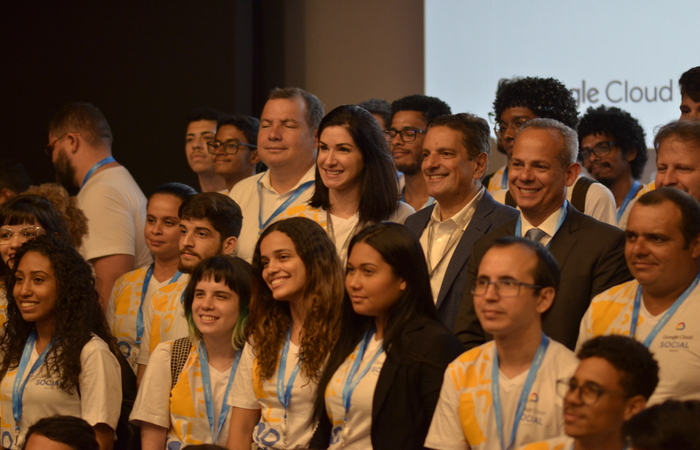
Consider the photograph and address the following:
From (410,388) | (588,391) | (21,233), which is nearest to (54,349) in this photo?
(21,233)

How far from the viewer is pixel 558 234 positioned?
9.60ft

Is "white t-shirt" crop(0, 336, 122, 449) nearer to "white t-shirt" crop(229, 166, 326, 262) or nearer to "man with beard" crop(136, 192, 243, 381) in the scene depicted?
"man with beard" crop(136, 192, 243, 381)

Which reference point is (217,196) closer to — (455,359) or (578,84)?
(455,359)

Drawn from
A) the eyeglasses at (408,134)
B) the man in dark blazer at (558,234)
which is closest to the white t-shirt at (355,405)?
the man in dark blazer at (558,234)

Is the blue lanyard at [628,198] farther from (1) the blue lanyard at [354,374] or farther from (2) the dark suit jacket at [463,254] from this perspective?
(1) the blue lanyard at [354,374]

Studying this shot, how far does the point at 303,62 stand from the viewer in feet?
21.7

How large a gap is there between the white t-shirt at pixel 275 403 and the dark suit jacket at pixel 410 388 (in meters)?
0.39

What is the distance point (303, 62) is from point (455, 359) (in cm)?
439

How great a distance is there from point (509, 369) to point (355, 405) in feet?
1.76

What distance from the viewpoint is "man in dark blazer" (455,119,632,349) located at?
2791 mm

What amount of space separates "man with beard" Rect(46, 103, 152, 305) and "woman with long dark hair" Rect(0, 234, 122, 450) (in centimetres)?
62

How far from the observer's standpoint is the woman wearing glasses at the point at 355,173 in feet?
11.9

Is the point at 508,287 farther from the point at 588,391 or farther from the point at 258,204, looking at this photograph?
the point at 258,204

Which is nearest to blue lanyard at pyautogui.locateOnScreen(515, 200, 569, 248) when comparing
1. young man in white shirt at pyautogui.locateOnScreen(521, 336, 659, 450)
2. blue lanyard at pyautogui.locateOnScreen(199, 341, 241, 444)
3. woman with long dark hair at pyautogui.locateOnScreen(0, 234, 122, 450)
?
young man in white shirt at pyautogui.locateOnScreen(521, 336, 659, 450)
